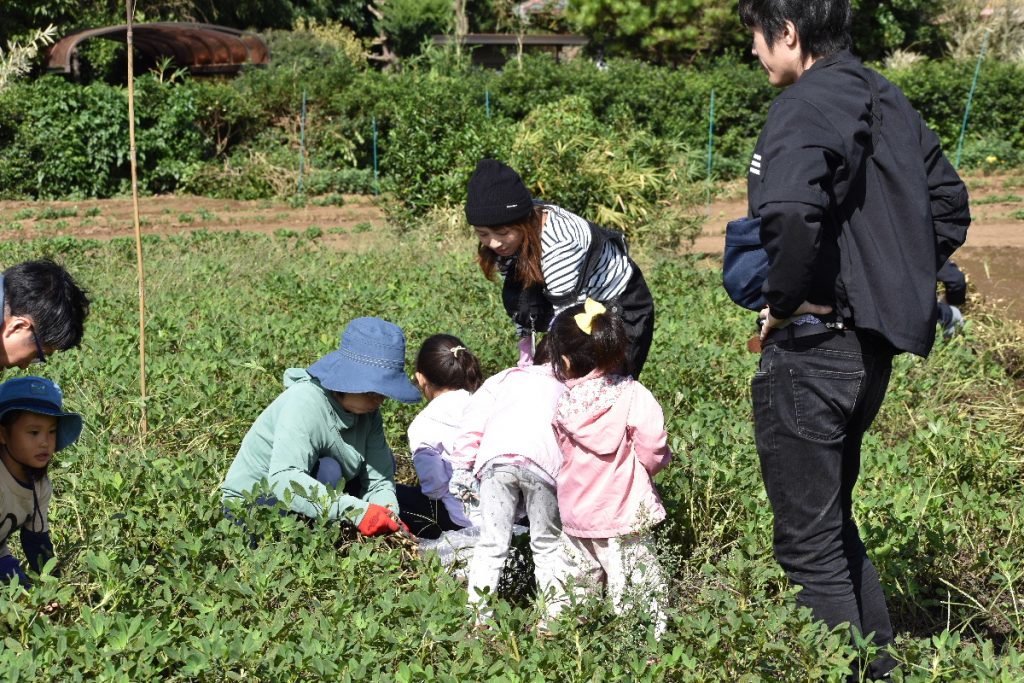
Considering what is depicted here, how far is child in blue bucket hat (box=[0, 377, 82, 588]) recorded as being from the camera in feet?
11.1

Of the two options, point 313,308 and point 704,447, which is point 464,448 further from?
point 313,308

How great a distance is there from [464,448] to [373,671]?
4.09 ft

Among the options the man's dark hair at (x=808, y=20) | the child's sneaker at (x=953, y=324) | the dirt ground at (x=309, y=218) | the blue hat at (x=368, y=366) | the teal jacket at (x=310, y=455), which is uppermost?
the man's dark hair at (x=808, y=20)

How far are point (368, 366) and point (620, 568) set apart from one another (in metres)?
1.11

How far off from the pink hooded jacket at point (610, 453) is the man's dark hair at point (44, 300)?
1.53 meters

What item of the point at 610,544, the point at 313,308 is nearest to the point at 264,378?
the point at 313,308

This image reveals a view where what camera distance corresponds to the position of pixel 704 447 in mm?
4402

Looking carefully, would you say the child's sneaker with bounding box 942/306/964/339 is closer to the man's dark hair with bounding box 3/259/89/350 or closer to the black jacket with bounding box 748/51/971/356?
the black jacket with bounding box 748/51/971/356

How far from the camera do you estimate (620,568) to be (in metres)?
3.59

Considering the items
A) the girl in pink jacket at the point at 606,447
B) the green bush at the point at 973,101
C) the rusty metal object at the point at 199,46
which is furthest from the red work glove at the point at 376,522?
the green bush at the point at 973,101

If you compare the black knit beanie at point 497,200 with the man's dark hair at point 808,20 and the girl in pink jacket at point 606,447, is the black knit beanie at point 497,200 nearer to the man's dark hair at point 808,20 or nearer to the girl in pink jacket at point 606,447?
the girl in pink jacket at point 606,447

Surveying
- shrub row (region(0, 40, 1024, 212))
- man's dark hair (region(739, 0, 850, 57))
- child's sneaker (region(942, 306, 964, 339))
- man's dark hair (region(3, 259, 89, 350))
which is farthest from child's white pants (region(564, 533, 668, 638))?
shrub row (region(0, 40, 1024, 212))

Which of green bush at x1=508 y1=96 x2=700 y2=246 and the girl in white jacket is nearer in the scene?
the girl in white jacket

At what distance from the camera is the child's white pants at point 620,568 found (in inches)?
128
